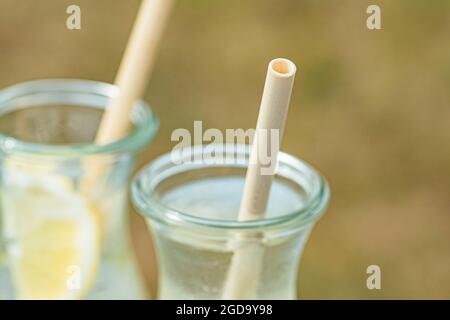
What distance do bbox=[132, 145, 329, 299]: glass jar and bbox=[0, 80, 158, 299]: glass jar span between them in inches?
1.8

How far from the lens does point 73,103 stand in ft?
2.24

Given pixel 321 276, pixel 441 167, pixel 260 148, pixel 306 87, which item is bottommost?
pixel 321 276

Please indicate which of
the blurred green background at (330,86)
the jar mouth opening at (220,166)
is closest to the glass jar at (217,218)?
the jar mouth opening at (220,166)

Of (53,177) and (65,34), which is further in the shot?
(65,34)

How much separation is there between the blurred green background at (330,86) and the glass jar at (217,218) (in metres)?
0.85

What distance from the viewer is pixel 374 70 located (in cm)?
155

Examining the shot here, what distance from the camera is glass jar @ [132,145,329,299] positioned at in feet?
1.70

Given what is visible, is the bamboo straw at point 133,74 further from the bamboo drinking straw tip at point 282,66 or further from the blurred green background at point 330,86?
the blurred green background at point 330,86

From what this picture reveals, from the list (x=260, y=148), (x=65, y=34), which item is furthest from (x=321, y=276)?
(x=260, y=148)

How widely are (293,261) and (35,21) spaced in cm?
116

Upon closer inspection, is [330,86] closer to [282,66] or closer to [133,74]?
[133,74]

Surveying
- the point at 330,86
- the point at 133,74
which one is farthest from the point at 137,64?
the point at 330,86

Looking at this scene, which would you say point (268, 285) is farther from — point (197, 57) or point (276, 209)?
point (197, 57)
